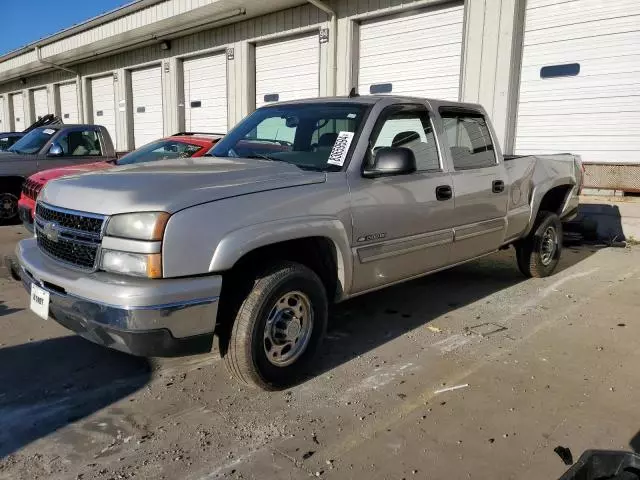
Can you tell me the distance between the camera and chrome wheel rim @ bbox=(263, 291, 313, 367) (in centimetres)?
337

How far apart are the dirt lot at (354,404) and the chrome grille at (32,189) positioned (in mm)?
2520

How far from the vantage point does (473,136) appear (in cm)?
507

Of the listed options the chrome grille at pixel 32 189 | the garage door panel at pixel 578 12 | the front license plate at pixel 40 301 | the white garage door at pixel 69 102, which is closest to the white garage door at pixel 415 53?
→ the garage door panel at pixel 578 12

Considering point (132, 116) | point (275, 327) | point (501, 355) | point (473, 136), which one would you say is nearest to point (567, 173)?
point (473, 136)

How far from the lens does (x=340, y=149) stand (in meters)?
3.81

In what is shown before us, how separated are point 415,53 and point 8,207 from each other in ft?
26.5

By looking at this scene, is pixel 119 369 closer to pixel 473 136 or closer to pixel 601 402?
pixel 601 402

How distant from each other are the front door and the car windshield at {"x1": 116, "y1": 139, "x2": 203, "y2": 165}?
3.94 metres

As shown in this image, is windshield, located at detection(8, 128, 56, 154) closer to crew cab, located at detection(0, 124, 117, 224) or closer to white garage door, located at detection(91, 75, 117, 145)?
crew cab, located at detection(0, 124, 117, 224)

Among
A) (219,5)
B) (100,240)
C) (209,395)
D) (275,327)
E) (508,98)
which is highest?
(219,5)

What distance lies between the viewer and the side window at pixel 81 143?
9367 millimetres

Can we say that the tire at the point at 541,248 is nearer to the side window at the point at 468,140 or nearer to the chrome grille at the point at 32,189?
the side window at the point at 468,140

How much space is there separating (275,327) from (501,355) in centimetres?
178

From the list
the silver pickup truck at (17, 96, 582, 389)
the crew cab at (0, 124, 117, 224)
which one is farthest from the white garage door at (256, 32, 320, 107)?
the silver pickup truck at (17, 96, 582, 389)
